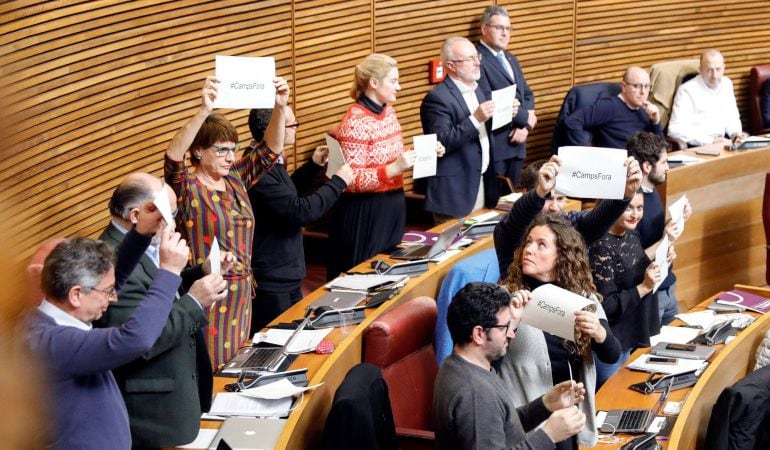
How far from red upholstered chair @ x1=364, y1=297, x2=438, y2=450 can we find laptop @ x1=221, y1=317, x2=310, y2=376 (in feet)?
1.11

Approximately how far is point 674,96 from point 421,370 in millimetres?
4959

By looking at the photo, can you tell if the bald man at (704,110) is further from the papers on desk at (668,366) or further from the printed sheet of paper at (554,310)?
the printed sheet of paper at (554,310)

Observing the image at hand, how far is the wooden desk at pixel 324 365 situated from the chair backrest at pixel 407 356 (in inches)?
3.3

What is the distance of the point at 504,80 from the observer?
6.53m

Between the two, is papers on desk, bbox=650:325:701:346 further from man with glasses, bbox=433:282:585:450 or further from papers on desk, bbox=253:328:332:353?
man with glasses, bbox=433:282:585:450

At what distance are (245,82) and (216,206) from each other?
53 cm

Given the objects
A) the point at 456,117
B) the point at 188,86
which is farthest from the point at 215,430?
the point at 456,117

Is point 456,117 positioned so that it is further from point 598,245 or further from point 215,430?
point 215,430

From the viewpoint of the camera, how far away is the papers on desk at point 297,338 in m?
3.52

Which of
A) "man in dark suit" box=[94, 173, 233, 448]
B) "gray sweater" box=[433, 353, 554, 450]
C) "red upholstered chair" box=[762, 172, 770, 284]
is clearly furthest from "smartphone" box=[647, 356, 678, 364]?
"red upholstered chair" box=[762, 172, 770, 284]

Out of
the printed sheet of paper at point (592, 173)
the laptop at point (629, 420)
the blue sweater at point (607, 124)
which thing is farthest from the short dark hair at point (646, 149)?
the blue sweater at point (607, 124)

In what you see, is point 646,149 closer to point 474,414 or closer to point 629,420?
point 629,420

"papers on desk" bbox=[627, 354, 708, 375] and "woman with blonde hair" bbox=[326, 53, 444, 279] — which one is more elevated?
"woman with blonde hair" bbox=[326, 53, 444, 279]

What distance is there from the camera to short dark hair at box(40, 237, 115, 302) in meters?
2.12
